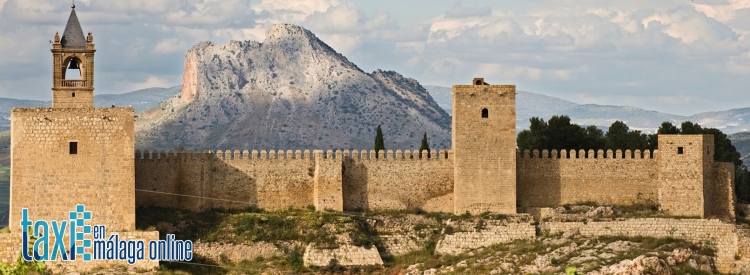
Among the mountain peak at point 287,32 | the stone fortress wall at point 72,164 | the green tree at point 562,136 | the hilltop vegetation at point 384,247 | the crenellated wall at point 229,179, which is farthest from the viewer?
the mountain peak at point 287,32

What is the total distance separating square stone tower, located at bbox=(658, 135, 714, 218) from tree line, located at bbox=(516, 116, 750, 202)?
505 cm

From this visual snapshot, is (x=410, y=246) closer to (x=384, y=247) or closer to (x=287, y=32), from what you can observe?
(x=384, y=247)

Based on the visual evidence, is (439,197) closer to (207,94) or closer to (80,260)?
(80,260)

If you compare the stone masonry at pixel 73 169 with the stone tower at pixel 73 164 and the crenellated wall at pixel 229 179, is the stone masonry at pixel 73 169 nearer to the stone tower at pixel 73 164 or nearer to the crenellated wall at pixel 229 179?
the stone tower at pixel 73 164

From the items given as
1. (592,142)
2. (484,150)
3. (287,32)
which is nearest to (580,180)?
(484,150)

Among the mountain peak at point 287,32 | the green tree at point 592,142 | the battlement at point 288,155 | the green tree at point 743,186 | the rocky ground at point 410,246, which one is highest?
the mountain peak at point 287,32

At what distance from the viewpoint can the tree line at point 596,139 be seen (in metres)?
66.7

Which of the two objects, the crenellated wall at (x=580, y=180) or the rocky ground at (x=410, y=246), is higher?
the crenellated wall at (x=580, y=180)

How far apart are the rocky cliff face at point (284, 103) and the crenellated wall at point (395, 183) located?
3802 inches

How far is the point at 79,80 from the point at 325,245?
1136 cm

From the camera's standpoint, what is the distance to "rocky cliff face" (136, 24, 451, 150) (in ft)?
527

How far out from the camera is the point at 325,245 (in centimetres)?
5688

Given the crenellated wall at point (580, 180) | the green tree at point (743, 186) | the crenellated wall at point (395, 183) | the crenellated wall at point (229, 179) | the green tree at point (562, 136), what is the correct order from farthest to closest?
1. the green tree at point (743, 186)
2. the green tree at point (562, 136)
3. the crenellated wall at point (580, 180)
4. the crenellated wall at point (395, 183)
5. the crenellated wall at point (229, 179)
